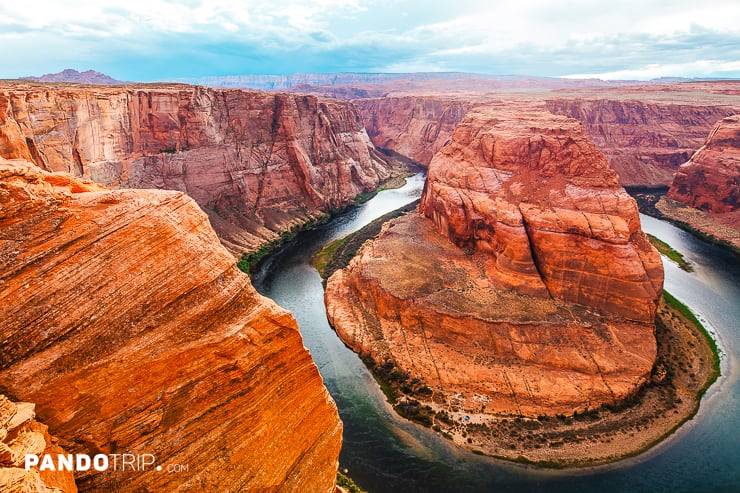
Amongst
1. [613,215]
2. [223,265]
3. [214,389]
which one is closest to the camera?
[214,389]

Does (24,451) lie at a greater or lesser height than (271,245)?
greater

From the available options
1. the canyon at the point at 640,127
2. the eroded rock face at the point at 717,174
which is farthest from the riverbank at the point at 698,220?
the canyon at the point at 640,127

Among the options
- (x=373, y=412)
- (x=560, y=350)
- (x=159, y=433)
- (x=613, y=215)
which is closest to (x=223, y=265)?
(x=159, y=433)

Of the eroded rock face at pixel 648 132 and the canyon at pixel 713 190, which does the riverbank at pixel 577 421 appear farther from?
the eroded rock face at pixel 648 132

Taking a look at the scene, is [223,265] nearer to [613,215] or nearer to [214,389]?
[214,389]

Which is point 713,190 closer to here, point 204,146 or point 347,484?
point 347,484

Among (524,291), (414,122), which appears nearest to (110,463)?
(524,291)

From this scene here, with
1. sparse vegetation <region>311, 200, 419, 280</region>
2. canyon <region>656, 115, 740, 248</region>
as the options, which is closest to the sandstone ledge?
sparse vegetation <region>311, 200, 419, 280</region>
